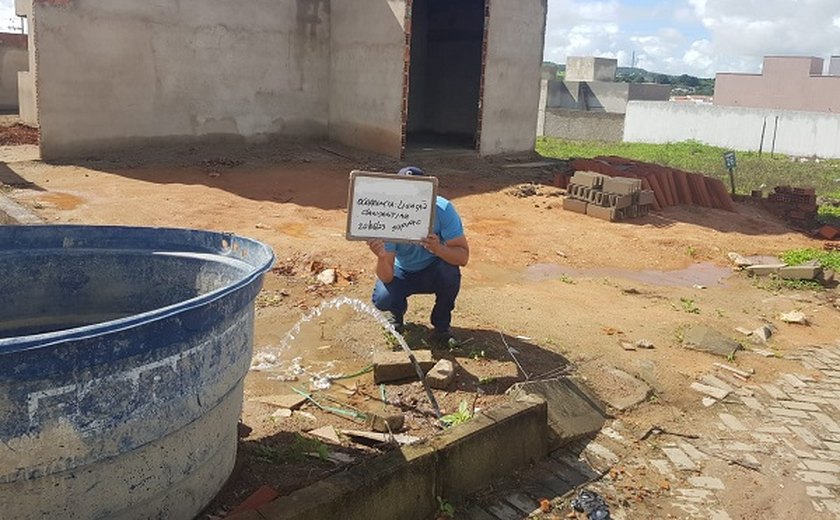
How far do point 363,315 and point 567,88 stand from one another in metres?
39.0

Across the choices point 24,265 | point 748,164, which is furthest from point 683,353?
point 748,164

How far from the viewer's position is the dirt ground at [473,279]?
417 cm

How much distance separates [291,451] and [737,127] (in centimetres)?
3102

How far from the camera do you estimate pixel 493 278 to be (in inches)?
288

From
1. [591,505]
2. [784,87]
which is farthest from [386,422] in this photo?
[784,87]

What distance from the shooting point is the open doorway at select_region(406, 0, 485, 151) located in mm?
18594

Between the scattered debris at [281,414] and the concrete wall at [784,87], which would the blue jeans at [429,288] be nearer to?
the scattered debris at [281,414]

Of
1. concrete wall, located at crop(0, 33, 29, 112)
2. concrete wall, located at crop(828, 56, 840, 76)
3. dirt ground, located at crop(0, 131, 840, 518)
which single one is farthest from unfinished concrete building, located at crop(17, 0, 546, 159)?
concrete wall, located at crop(828, 56, 840, 76)

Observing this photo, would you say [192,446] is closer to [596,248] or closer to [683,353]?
[683,353]

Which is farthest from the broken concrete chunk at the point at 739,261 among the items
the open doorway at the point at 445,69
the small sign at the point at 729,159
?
the open doorway at the point at 445,69

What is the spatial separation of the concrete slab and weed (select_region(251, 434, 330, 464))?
3.82 feet

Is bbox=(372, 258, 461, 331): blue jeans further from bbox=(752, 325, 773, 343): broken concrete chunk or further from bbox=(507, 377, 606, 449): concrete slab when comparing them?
bbox=(752, 325, 773, 343): broken concrete chunk

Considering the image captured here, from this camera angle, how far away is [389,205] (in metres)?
4.05

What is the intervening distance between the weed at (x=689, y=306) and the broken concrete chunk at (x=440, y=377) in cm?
321
